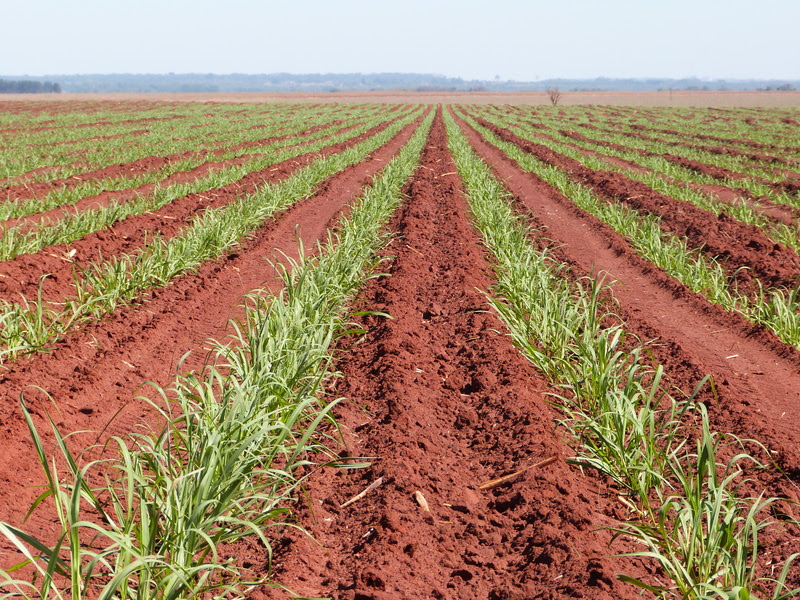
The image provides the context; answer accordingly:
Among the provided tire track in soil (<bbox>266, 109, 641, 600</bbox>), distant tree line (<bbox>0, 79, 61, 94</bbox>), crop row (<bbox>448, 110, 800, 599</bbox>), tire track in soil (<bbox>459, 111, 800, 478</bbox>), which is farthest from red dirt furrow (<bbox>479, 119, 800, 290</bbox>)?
distant tree line (<bbox>0, 79, 61, 94</bbox>)

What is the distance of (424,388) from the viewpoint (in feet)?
16.7

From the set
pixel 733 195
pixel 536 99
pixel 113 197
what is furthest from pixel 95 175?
pixel 536 99

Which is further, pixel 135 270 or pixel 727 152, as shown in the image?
pixel 727 152

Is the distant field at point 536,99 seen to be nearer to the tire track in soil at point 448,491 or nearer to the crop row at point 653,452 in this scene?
the crop row at point 653,452

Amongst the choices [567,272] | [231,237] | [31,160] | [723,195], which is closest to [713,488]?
[567,272]

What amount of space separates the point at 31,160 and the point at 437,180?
982 centimetres

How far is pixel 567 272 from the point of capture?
8.16m

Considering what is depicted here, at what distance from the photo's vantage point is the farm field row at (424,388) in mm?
3105

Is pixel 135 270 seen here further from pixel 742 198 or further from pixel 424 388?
pixel 742 198

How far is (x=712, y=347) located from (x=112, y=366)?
4694 millimetres

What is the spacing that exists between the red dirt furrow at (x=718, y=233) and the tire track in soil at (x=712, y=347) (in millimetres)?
649

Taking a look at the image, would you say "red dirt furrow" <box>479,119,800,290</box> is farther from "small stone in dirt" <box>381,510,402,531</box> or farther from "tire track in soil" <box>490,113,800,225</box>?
"small stone in dirt" <box>381,510,402,531</box>

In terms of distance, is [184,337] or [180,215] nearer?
[184,337]

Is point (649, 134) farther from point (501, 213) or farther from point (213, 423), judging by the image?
point (213, 423)
